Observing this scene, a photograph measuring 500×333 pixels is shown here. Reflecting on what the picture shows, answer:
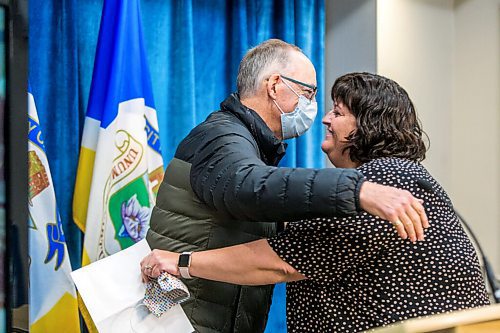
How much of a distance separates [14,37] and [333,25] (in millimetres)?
2510

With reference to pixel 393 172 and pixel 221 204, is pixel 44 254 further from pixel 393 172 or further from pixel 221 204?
pixel 393 172

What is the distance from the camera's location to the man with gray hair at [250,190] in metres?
1.27

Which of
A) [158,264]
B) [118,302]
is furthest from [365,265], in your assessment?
[118,302]

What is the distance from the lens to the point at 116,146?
244 cm

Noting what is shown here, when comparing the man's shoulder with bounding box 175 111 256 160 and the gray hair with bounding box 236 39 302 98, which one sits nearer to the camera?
the man's shoulder with bounding box 175 111 256 160

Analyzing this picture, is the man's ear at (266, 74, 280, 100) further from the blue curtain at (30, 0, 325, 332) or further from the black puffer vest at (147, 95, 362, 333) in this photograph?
the blue curtain at (30, 0, 325, 332)

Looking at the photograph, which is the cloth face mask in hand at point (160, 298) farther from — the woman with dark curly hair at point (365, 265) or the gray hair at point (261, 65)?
the gray hair at point (261, 65)

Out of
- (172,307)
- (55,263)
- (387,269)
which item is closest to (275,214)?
(387,269)

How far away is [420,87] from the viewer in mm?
3301

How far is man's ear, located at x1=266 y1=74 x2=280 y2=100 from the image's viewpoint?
1901 millimetres

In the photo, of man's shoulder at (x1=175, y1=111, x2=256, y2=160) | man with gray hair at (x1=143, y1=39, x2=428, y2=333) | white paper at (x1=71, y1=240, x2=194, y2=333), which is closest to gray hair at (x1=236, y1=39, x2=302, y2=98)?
man with gray hair at (x1=143, y1=39, x2=428, y2=333)

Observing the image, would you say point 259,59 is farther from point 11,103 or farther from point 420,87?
point 420,87

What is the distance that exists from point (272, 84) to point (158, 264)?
0.59m

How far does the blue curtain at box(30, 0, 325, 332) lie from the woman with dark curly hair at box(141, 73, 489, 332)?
3.65 ft
